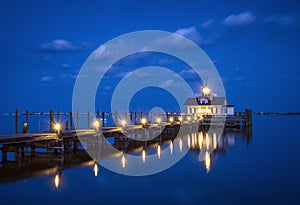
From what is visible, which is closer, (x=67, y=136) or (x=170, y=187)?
(x=170, y=187)

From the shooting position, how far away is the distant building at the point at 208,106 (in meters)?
58.8

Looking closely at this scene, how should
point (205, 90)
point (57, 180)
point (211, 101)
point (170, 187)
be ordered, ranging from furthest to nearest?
point (205, 90) < point (211, 101) < point (57, 180) < point (170, 187)

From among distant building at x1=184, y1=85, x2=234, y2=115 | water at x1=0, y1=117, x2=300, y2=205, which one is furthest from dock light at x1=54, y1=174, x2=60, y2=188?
distant building at x1=184, y1=85, x2=234, y2=115

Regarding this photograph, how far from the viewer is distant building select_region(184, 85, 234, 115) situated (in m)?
58.8

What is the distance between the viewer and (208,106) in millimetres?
58594

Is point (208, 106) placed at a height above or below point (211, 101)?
below

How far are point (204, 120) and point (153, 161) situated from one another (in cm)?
2850

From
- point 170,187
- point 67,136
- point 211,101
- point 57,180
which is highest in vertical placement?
point 211,101

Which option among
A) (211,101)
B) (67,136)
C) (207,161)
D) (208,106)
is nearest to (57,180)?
(67,136)

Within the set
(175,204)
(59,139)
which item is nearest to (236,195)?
(175,204)

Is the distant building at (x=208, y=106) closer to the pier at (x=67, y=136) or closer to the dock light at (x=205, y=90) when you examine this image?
the dock light at (x=205, y=90)

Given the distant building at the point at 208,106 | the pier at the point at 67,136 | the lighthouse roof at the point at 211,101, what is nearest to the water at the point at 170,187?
the pier at the point at 67,136

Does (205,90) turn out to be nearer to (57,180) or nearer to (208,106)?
(208,106)

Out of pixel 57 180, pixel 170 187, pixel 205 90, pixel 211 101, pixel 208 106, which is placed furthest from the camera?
pixel 205 90
